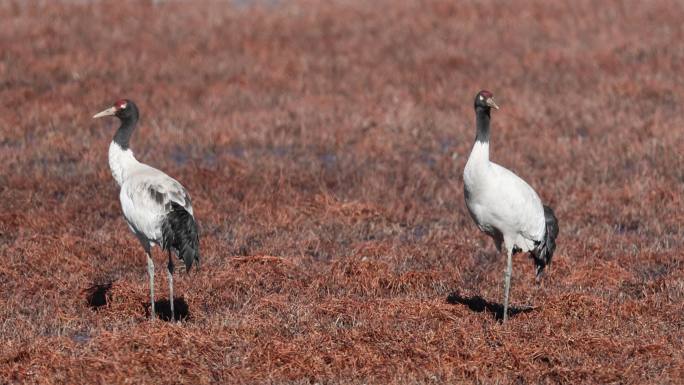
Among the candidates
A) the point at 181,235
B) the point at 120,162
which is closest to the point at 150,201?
the point at 181,235

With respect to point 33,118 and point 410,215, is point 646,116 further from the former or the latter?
point 33,118

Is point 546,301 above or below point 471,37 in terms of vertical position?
below

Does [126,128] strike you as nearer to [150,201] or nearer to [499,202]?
[150,201]

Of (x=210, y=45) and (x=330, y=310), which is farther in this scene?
(x=210, y=45)

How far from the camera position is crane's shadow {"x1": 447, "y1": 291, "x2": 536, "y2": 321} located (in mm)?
9281

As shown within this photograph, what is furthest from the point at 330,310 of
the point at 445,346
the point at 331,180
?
the point at 331,180

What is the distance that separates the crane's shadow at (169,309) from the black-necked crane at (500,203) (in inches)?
96.5

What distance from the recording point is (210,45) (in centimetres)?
2000

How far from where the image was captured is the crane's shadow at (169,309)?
905 cm

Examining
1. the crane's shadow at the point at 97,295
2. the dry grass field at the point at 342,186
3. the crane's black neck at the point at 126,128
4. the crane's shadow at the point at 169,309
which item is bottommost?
the crane's shadow at the point at 169,309

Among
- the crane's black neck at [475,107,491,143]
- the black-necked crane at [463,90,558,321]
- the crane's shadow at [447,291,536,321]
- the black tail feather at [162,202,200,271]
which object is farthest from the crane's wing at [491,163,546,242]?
the black tail feather at [162,202,200,271]

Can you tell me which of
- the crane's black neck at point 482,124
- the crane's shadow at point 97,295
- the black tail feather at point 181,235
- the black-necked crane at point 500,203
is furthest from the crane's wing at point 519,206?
the crane's shadow at point 97,295

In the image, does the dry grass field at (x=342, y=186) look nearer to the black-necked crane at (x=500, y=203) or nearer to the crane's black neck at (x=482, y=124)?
the black-necked crane at (x=500, y=203)

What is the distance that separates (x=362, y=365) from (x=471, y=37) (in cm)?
1398
